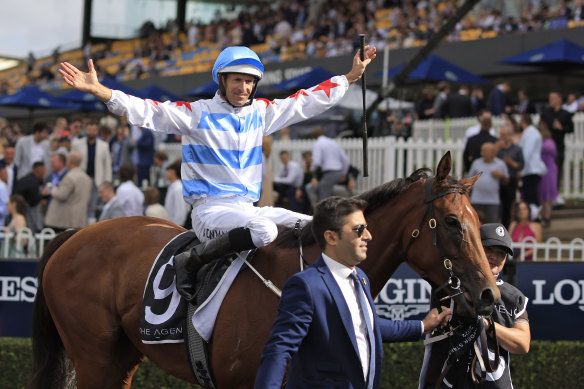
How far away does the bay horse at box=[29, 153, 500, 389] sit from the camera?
149 inches

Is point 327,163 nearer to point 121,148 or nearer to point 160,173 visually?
point 160,173

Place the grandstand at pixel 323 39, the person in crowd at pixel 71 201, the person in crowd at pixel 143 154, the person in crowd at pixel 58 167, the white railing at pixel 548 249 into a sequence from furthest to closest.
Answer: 1. the grandstand at pixel 323 39
2. the person in crowd at pixel 143 154
3. the person in crowd at pixel 58 167
4. the person in crowd at pixel 71 201
5. the white railing at pixel 548 249

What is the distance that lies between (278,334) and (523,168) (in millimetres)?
9090

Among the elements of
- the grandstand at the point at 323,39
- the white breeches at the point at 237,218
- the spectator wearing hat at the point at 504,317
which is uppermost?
the grandstand at the point at 323,39

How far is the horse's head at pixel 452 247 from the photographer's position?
3.59 meters

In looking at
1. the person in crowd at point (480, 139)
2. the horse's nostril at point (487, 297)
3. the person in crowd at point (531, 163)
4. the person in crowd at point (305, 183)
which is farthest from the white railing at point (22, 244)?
the person in crowd at point (531, 163)

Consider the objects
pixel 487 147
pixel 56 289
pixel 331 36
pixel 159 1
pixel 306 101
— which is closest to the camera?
pixel 306 101

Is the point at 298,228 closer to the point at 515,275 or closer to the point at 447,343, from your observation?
the point at 447,343

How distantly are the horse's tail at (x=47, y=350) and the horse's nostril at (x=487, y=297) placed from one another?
2704 mm

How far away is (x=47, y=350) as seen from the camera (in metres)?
5.06

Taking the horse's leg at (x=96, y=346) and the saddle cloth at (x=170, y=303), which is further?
the horse's leg at (x=96, y=346)

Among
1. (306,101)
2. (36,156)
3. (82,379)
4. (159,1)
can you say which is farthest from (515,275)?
(159,1)

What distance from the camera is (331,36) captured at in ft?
81.6

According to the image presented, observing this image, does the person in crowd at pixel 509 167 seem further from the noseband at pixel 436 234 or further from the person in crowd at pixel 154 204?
the noseband at pixel 436 234
